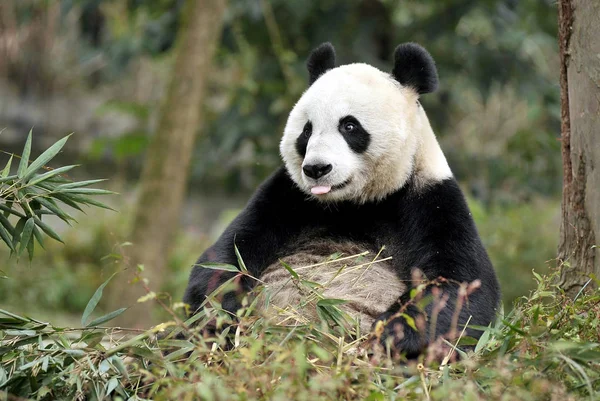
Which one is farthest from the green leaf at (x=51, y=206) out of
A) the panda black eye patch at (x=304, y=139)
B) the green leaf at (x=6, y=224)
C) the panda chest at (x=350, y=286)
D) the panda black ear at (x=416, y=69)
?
the panda black ear at (x=416, y=69)

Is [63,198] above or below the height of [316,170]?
above

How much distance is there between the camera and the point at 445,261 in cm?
340

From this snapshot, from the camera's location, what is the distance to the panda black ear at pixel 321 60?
409cm

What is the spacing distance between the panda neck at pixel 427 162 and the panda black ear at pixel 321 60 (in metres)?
0.58

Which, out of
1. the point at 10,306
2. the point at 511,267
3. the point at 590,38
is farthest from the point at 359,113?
the point at 10,306

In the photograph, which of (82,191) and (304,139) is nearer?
(82,191)

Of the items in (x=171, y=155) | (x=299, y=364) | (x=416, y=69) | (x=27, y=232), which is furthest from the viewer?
(x=171, y=155)

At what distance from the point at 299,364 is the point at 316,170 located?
1532mm

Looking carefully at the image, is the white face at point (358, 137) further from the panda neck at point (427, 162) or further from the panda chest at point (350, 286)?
the panda chest at point (350, 286)

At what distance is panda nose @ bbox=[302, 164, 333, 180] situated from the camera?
138 inches

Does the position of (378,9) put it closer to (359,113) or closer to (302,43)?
(302,43)

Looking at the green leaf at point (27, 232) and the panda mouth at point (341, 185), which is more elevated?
the green leaf at point (27, 232)

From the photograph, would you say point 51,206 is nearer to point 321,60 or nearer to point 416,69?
point 321,60

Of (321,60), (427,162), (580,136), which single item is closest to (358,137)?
(427,162)
